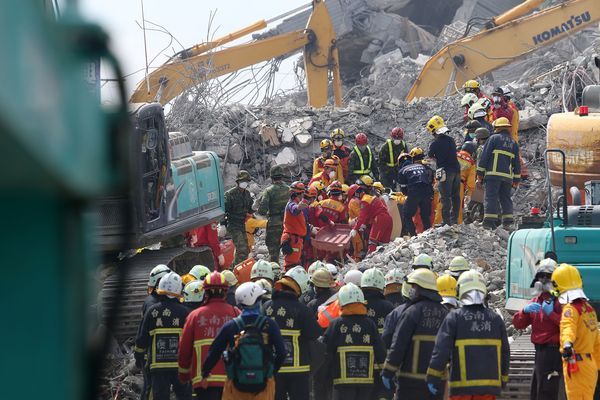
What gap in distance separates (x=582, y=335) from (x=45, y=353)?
8941mm

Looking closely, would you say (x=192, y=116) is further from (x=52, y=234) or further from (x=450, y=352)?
(x=52, y=234)

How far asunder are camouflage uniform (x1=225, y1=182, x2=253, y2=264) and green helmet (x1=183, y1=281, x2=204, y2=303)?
798 centimetres

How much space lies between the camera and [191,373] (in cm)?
1066

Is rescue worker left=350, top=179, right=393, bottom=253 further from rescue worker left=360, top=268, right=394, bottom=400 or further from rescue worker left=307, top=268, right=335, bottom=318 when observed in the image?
rescue worker left=360, top=268, right=394, bottom=400

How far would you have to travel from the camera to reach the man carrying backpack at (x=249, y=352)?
9.38 meters

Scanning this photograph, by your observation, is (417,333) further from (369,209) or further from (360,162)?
(360,162)

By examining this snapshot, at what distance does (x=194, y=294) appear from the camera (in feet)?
38.7

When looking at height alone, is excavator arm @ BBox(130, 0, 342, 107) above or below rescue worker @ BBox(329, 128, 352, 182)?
above

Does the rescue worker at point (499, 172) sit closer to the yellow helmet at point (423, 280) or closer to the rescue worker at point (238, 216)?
the rescue worker at point (238, 216)

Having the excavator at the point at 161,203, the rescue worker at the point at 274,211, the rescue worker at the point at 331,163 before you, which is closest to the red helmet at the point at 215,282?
the excavator at the point at 161,203

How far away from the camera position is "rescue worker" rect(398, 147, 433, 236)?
19.2m

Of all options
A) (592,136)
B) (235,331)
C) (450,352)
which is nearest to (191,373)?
(235,331)

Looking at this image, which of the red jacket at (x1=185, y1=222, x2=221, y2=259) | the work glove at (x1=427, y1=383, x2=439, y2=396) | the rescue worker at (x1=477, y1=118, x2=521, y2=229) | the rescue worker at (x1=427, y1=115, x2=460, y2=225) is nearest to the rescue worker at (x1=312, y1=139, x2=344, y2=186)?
the rescue worker at (x1=427, y1=115, x2=460, y2=225)

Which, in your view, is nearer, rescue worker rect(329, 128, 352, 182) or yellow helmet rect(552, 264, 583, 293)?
yellow helmet rect(552, 264, 583, 293)
